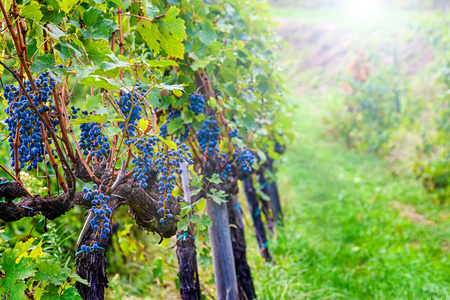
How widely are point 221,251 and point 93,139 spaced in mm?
1290

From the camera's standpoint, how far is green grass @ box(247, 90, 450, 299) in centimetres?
352

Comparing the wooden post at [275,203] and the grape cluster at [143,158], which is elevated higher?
the wooden post at [275,203]

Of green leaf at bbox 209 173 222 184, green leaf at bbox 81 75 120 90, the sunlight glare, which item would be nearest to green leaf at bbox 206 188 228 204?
green leaf at bbox 209 173 222 184

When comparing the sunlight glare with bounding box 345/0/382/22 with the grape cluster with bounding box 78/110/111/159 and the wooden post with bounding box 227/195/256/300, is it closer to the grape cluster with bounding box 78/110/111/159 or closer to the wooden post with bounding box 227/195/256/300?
the wooden post with bounding box 227/195/256/300

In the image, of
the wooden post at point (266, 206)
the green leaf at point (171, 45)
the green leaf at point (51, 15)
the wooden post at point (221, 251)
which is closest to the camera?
the green leaf at point (51, 15)

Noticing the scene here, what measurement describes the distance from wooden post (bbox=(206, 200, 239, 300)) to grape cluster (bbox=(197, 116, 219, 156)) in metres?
0.42

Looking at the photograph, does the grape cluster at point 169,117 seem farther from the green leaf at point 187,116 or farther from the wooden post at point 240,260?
the wooden post at point 240,260

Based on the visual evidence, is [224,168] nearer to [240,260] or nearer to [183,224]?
[183,224]

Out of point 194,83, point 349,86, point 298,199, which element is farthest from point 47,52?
point 349,86

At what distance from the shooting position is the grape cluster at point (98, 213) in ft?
4.07

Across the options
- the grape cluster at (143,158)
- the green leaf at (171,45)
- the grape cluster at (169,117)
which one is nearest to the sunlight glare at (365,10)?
the grape cluster at (169,117)

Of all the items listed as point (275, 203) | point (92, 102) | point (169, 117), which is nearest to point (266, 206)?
point (275, 203)

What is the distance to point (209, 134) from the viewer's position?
2.04m

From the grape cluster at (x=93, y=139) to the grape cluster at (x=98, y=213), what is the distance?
0.49ft
